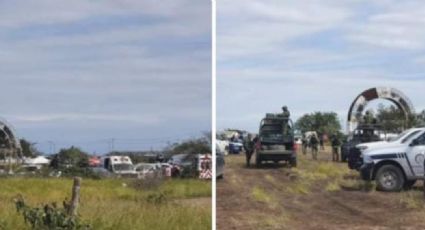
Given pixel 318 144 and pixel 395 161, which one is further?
pixel 395 161

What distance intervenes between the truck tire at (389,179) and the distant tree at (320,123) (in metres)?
0.80

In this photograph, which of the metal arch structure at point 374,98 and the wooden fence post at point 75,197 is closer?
the metal arch structure at point 374,98

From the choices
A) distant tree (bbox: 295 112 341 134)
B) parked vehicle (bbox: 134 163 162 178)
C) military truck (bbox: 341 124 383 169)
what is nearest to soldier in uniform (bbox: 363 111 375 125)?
military truck (bbox: 341 124 383 169)

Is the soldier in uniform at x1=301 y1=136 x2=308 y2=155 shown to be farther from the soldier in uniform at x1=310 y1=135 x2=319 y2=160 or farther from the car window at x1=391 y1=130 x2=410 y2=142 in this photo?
the car window at x1=391 y1=130 x2=410 y2=142

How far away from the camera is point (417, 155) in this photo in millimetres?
6598

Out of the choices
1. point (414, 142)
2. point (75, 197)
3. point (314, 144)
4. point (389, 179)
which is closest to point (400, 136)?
point (414, 142)

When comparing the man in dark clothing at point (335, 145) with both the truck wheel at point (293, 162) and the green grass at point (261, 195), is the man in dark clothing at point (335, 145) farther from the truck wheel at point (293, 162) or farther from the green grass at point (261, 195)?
the green grass at point (261, 195)

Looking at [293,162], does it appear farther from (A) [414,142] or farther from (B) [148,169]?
(B) [148,169]

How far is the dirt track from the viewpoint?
5801 millimetres

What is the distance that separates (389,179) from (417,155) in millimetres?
417

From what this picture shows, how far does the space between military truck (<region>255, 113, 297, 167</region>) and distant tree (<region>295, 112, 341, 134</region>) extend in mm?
96

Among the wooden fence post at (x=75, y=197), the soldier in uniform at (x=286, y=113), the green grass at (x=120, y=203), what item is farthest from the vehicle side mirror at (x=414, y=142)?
the wooden fence post at (x=75, y=197)

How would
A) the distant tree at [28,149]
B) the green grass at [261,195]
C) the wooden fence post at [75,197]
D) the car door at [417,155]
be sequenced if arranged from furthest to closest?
the distant tree at [28,149], the wooden fence post at [75,197], the car door at [417,155], the green grass at [261,195]

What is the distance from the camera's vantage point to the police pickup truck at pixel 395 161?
617cm
